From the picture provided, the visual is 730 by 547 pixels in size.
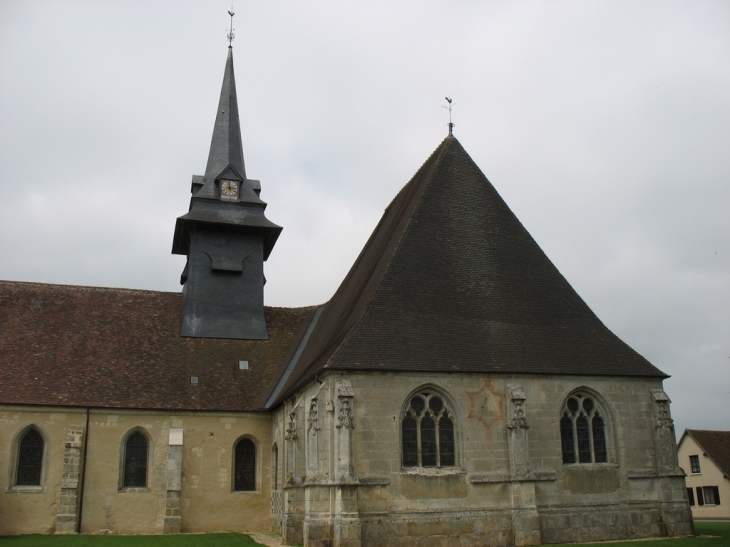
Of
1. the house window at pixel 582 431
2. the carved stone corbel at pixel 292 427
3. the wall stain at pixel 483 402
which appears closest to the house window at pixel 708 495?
the house window at pixel 582 431

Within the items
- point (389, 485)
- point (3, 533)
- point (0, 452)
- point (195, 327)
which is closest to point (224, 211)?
point (195, 327)

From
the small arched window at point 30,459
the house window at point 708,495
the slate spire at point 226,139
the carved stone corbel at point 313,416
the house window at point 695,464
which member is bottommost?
the house window at point 708,495

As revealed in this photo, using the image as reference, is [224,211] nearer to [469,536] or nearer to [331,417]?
[331,417]

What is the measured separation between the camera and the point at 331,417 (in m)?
15.8

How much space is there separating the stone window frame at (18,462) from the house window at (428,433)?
11303mm

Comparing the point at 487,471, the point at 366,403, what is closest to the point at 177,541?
the point at 366,403

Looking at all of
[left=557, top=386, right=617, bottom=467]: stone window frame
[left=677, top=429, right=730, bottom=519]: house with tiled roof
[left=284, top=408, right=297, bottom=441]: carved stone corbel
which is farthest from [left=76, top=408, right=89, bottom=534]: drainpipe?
[left=677, top=429, right=730, bottom=519]: house with tiled roof

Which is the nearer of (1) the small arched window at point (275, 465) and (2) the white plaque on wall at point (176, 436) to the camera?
(2) the white plaque on wall at point (176, 436)

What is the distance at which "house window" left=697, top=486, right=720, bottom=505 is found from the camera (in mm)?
36031

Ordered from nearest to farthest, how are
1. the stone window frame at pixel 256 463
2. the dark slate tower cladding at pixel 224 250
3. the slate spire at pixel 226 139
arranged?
the stone window frame at pixel 256 463 → the dark slate tower cladding at pixel 224 250 → the slate spire at pixel 226 139

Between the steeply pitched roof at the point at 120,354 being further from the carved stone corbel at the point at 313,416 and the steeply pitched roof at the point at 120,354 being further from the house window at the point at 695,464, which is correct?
the house window at the point at 695,464

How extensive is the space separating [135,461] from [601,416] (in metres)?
13.6

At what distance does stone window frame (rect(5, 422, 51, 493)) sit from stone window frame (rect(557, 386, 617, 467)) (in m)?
14.6

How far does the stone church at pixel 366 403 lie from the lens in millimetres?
15750
